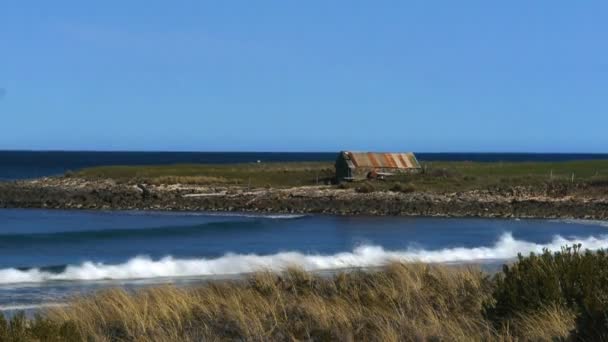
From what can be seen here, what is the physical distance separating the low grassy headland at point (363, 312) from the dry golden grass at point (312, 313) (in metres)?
0.02

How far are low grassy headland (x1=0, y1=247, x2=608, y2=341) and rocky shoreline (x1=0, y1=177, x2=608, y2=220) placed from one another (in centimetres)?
4181

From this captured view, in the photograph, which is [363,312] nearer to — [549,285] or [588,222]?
[549,285]

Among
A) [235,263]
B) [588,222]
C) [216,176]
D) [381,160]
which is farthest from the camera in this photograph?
[216,176]

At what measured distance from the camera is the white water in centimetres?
2455

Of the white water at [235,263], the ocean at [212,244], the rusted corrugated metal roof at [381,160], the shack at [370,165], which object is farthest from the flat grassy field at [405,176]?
the white water at [235,263]

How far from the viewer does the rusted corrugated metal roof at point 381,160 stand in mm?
70250

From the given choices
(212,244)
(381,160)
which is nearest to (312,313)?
(212,244)

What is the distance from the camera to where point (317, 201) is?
198 ft

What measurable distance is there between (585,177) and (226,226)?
33412 mm

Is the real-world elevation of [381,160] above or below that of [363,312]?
above

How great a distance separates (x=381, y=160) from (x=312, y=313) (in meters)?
61.0

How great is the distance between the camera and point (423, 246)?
36.1 metres

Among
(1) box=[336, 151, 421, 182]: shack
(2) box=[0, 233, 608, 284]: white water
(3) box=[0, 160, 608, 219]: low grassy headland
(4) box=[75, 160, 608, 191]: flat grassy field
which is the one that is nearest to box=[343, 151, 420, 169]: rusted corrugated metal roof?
(1) box=[336, 151, 421, 182]: shack

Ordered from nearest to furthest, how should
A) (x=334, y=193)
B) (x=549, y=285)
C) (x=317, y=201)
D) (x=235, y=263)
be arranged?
(x=549, y=285) → (x=235, y=263) → (x=317, y=201) → (x=334, y=193)
